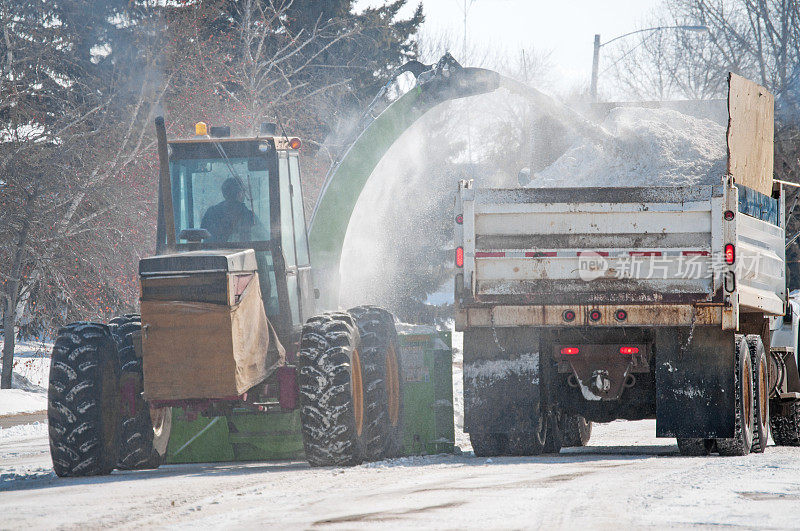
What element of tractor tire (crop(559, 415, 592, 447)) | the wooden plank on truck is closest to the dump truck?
the wooden plank on truck

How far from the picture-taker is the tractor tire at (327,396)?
30.4 ft

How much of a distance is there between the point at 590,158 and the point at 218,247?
30398 mm

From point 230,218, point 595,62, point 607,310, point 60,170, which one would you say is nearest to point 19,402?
point 60,170

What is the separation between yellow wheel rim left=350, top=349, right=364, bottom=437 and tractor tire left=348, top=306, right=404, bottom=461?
0.04 m

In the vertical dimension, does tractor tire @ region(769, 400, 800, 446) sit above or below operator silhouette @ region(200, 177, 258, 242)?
below

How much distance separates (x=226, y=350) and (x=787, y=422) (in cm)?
775

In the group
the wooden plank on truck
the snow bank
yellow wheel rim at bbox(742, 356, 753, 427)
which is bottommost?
the snow bank

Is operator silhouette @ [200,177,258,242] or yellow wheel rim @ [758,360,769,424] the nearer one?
operator silhouette @ [200,177,258,242]

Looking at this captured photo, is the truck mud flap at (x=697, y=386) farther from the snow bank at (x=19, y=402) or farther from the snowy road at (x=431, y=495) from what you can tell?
the snow bank at (x=19, y=402)

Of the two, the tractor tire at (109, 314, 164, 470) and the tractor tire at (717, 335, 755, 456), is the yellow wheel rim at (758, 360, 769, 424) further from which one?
the tractor tire at (109, 314, 164, 470)

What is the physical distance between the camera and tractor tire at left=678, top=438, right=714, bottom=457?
10797 millimetres

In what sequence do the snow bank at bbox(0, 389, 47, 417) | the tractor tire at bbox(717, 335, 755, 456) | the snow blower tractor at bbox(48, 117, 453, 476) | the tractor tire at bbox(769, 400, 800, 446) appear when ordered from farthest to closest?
1. the snow bank at bbox(0, 389, 47, 417)
2. the tractor tire at bbox(769, 400, 800, 446)
3. the tractor tire at bbox(717, 335, 755, 456)
4. the snow blower tractor at bbox(48, 117, 453, 476)

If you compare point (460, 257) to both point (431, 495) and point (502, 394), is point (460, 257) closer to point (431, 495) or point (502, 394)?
point (502, 394)

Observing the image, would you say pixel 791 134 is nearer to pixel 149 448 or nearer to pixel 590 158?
pixel 590 158
